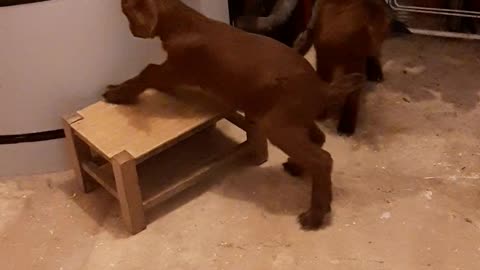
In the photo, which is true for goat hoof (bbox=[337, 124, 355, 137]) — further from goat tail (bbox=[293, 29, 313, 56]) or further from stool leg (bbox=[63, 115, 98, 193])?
stool leg (bbox=[63, 115, 98, 193])

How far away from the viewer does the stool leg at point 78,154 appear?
1.50m

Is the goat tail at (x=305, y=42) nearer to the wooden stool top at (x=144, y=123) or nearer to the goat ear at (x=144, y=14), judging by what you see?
the wooden stool top at (x=144, y=123)

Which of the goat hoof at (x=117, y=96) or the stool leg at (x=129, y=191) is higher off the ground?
the goat hoof at (x=117, y=96)

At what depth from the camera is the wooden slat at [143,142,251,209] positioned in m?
1.46

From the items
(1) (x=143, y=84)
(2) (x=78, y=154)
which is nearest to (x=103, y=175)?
(2) (x=78, y=154)

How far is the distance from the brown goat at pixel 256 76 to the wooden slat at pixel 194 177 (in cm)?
12

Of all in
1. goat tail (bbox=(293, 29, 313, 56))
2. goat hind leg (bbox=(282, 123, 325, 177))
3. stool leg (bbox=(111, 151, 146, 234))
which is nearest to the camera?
stool leg (bbox=(111, 151, 146, 234))

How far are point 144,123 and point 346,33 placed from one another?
1.34 feet

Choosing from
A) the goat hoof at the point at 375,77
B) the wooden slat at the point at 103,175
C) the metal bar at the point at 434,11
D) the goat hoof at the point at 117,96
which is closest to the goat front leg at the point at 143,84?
the goat hoof at the point at 117,96

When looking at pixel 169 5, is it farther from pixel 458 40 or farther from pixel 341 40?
pixel 458 40

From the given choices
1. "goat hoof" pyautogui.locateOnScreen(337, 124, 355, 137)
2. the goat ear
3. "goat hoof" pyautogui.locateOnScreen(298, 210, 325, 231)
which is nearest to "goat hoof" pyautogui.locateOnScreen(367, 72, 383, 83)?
"goat hoof" pyautogui.locateOnScreen(337, 124, 355, 137)

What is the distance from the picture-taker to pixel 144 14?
4.63 feet

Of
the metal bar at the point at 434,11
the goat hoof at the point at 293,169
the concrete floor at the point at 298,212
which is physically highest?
the metal bar at the point at 434,11

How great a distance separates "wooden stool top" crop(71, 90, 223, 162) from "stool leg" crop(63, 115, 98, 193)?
0.02 meters
